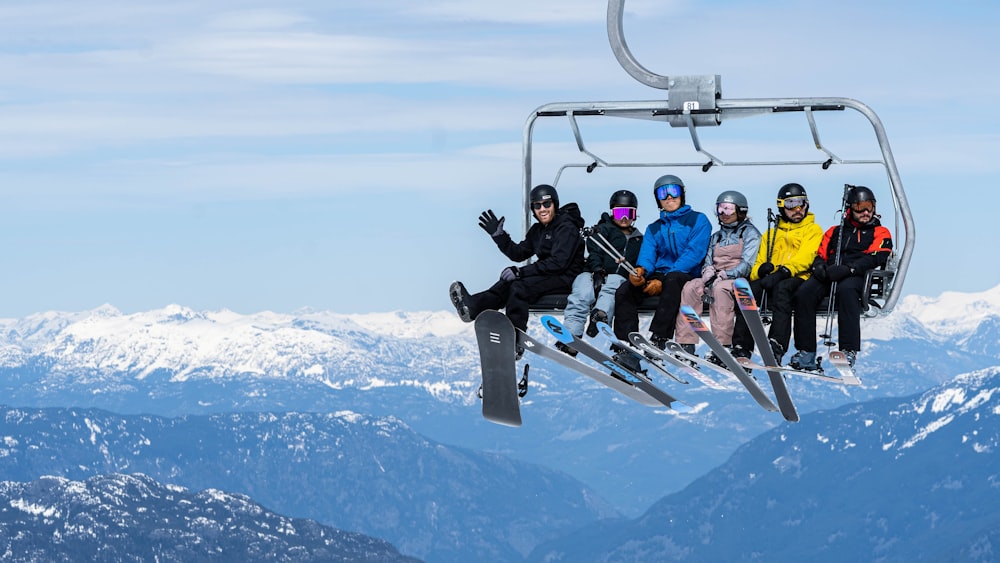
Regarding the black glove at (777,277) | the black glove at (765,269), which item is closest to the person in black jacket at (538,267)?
the black glove at (765,269)

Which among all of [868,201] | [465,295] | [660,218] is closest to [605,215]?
[660,218]

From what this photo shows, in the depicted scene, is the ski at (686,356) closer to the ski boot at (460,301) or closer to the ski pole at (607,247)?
the ski pole at (607,247)

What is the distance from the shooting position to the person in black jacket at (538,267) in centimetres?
1833

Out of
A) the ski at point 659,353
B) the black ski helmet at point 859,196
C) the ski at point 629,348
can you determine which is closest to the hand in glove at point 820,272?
the black ski helmet at point 859,196

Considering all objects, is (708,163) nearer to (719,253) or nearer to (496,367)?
(719,253)

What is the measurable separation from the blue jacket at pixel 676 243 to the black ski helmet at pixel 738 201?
12.8 inches

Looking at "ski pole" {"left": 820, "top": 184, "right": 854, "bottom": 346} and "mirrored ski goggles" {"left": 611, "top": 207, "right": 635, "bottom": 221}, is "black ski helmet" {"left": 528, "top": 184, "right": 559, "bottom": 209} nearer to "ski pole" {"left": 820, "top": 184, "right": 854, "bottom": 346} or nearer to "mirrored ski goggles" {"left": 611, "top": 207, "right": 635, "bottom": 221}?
"mirrored ski goggles" {"left": 611, "top": 207, "right": 635, "bottom": 221}

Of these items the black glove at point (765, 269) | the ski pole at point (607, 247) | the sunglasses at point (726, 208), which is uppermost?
the sunglasses at point (726, 208)

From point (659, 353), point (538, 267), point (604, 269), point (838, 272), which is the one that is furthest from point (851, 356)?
point (538, 267)

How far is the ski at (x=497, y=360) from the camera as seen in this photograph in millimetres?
17641

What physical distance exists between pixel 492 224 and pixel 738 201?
9.94 ft

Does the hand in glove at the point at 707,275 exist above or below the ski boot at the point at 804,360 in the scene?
above

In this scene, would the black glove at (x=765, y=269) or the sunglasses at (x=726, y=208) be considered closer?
the black glove at (x=765, y=269)

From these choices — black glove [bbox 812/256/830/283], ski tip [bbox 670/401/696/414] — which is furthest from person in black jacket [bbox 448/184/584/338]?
black glove [bbox 812/256/830/283]
